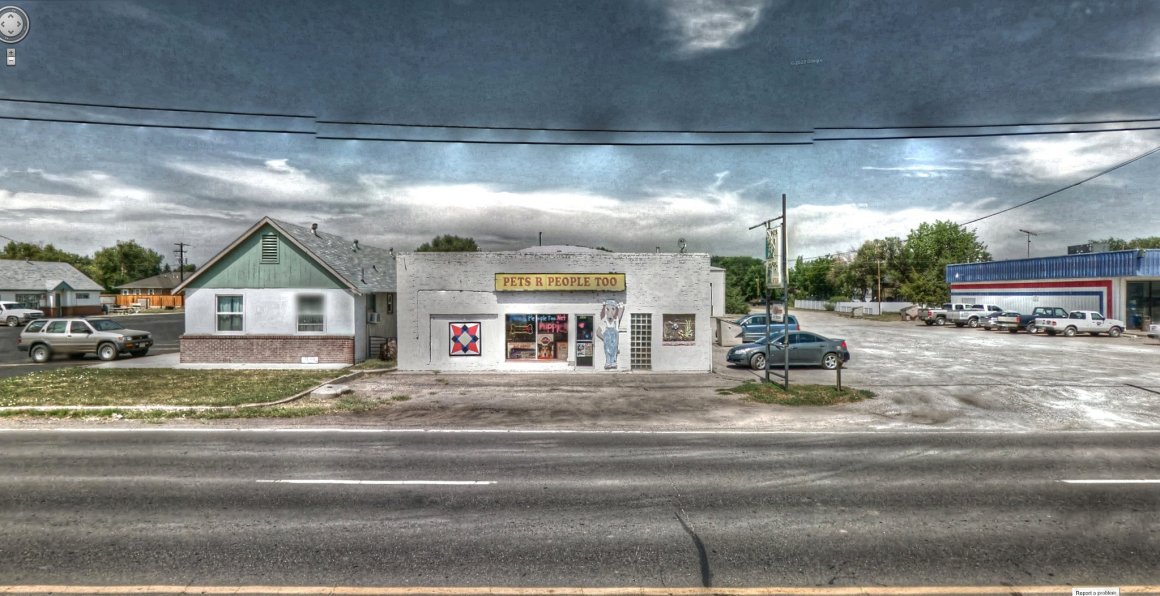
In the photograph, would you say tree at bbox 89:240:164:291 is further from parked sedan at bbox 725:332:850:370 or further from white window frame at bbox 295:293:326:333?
parked sedan at bbox 725:332:850:370

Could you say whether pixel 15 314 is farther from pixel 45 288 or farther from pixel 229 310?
pixel 229 310

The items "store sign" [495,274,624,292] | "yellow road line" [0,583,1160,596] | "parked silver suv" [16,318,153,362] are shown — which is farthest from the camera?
"parked silver suv" [16,318,153,362]

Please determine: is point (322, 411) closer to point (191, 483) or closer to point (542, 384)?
point (191, 483)

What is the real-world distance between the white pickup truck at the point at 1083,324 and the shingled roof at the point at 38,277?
8665 centimetres

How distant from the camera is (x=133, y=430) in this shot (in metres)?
12.5

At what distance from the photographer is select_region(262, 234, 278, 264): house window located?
78.0 ft

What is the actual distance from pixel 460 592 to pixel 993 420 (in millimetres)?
14446

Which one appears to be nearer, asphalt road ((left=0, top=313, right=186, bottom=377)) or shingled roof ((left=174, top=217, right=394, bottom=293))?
asphalt road ((left=0, top=313, right=186, bottom=377))

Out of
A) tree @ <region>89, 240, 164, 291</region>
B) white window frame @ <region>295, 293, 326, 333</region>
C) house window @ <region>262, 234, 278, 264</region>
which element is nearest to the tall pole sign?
white window frame @ <region>295, 293, 326, 333</region>

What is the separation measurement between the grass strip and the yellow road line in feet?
34.2

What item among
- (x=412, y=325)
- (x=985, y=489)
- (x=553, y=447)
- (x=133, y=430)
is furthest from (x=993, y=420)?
(x=133, y=430)

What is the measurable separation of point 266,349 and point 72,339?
9.91 meters

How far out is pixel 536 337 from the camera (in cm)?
2178

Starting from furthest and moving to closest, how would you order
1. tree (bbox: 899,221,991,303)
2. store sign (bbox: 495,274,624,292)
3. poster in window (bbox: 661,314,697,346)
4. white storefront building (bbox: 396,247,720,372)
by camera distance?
tree (bbox: 899,221,991,303) < poster in window (bbox: 661,314,697,346) < white storefront building (bbox: 396,247,720,372) < store sign (bbox: 495,274,624,292)
